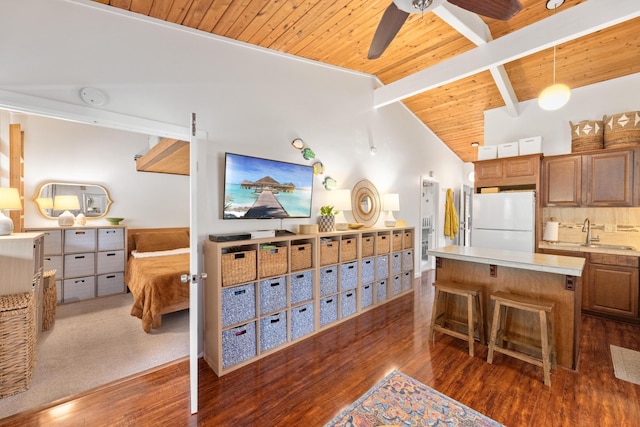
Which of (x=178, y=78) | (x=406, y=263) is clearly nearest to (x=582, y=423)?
(x=406, y=263)

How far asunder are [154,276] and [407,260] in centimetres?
351

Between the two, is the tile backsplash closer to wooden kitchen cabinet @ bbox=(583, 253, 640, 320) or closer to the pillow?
wooden kitchen cabinet @ bbox=(583, 253, 640, 320)

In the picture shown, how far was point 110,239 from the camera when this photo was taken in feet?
13.8

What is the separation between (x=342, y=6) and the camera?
249cm

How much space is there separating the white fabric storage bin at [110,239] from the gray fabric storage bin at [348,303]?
11.9 feet

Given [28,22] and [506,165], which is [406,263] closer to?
[506,165]

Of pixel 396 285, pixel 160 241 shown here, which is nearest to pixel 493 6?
pixel 396 285

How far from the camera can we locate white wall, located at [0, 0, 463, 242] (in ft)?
5.85

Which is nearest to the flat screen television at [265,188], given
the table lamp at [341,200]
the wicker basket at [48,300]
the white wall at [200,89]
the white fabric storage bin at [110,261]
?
the white wall at [200,89]

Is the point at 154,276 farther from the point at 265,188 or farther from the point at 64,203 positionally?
the point at 64,203

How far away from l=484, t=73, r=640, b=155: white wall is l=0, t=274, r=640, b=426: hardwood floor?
285cm

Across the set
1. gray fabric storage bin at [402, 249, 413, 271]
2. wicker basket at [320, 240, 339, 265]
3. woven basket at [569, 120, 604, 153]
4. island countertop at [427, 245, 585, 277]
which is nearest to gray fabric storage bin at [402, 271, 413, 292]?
gray fabric storage bin at [402, 249, 413, 271]

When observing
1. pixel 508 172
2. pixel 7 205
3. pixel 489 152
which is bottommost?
pixel 7 205

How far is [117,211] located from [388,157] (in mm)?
4674
